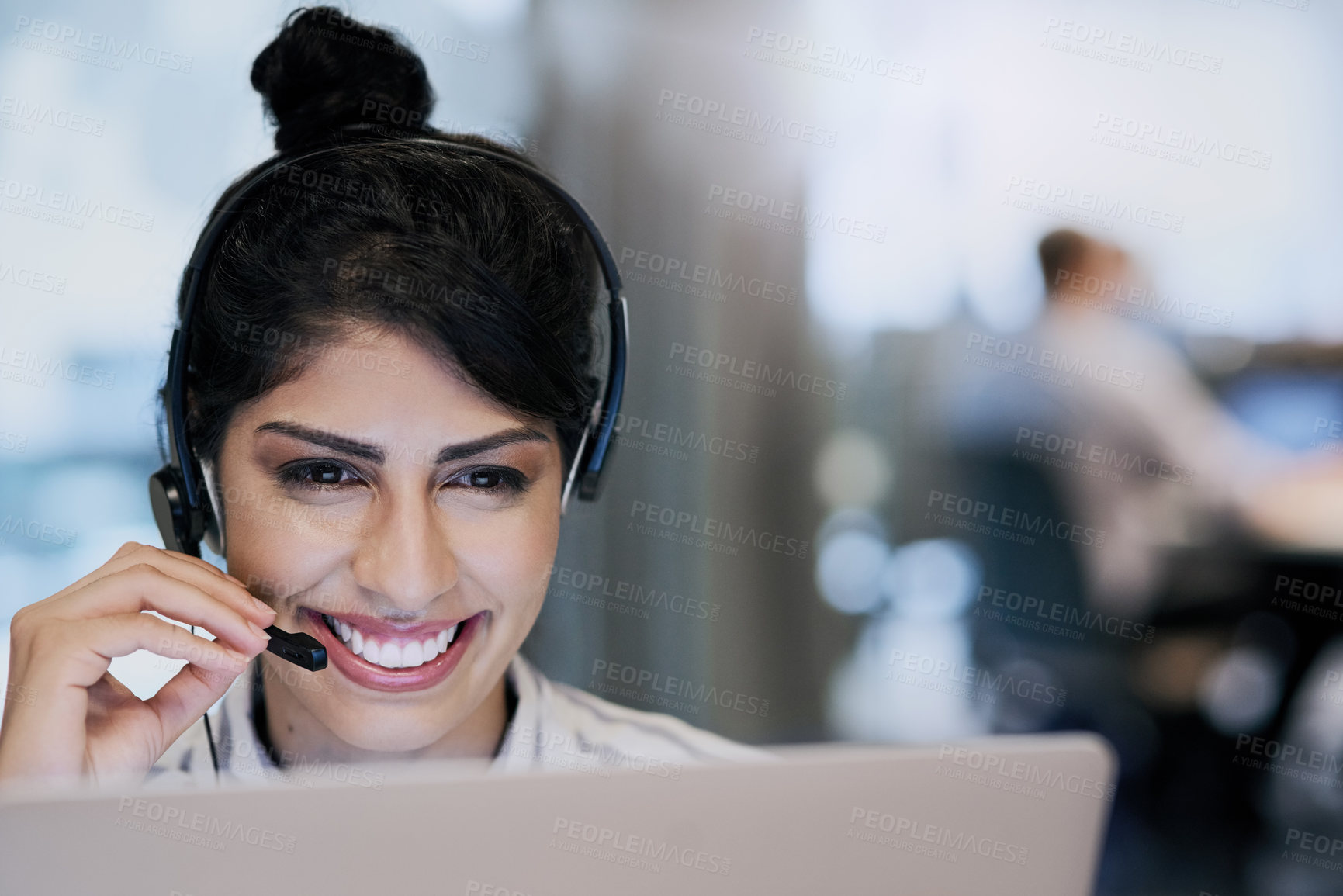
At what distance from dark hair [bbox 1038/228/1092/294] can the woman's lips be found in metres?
2.08

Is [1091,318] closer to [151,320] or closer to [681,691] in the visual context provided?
[681,691]

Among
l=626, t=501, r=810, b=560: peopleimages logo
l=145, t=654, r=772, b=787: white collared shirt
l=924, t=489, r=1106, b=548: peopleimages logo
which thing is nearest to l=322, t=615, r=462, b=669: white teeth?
l=145, t=654, r=772, b=787: white collared shirt

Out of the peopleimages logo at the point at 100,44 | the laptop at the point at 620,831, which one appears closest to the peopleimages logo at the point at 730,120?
the peopleimages logo at the point at 100,44

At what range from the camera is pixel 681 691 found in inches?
104

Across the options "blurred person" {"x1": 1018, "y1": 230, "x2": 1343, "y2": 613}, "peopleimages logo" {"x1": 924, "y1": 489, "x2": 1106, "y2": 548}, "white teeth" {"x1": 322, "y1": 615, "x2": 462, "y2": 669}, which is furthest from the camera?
"blurred person" {"x1": 1018, "y1": 230, "x2": 1343, "y2": 613}

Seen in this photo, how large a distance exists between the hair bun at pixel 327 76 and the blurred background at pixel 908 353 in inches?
32.1

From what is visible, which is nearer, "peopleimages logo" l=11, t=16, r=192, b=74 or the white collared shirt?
the white collared shirt

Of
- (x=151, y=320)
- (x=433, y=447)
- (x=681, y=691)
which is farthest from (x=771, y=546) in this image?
(x=433, y=447)

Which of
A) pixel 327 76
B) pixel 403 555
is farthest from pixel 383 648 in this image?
pixel 327 76

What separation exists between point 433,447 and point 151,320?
1.20 metres

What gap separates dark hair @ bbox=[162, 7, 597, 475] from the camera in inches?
40.7

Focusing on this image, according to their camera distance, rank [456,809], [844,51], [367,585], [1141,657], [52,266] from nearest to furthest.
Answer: [456,809] < [367,585] < [52,266] < [1141,657] < [844,51]

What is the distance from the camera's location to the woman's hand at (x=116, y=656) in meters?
0.81

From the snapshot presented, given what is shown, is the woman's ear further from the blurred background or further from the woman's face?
the blurred background
